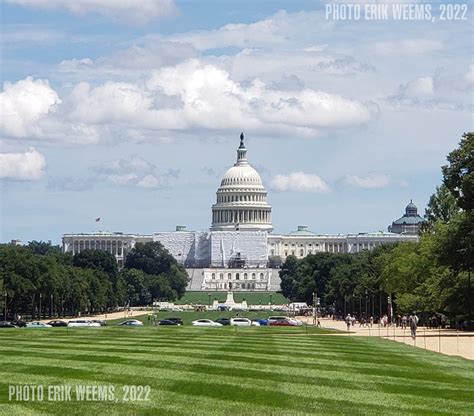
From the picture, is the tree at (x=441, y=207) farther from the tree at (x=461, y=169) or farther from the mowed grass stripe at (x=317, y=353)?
the mowed grass stripe at (x=317, y=353)

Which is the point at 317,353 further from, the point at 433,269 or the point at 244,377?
the point at 433,269

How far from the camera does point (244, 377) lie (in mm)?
39438

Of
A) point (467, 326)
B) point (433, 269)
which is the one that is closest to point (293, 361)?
point (467, 326)

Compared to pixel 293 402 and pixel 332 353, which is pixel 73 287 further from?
pixel 293 402

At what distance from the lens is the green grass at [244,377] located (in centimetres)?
3162

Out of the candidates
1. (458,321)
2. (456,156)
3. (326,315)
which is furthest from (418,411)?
(326,315)

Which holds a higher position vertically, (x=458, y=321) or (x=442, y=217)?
(x=442, y=217)

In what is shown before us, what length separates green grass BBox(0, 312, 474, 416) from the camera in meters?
31.6

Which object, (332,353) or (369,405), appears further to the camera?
(332,353)

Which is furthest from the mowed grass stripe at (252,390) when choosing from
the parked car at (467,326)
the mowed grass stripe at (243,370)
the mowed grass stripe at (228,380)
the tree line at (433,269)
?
the parked car at (467,326)

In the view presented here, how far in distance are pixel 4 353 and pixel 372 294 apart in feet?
343

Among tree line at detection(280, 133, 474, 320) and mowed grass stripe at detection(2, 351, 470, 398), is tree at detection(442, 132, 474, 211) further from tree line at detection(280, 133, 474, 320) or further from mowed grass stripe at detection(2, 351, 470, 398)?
mowed grass stripe at detection(2, 351, 470, 398)

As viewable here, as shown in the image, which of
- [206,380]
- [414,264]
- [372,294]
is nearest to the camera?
[206,380]

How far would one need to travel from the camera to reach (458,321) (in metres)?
98.3
